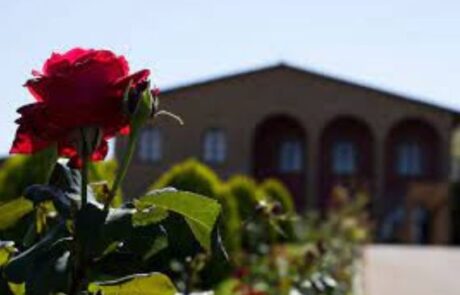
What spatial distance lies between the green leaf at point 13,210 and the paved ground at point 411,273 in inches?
312

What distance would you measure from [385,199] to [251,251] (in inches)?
951

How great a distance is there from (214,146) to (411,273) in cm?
1839

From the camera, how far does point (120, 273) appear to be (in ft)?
3.52

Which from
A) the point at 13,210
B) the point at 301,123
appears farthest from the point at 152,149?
the point at 13,210

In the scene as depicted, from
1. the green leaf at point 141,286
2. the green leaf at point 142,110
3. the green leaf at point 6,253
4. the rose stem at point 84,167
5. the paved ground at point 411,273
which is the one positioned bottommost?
the paved ground at point 411,273

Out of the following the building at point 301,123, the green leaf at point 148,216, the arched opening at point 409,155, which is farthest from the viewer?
the arched opening at point 409,155

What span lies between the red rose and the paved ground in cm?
811

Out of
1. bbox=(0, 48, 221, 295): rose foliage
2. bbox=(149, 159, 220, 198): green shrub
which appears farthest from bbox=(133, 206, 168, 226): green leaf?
bbox=(149, 159, 220, 198): green shrub

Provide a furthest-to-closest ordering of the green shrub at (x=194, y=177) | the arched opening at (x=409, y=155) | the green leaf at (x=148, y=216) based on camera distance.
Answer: the arched opening at (x=409, y=155)
the green shrub at (x=194, y=177)
the green leaf at (x=148, y=216)

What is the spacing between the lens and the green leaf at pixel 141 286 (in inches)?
40.4

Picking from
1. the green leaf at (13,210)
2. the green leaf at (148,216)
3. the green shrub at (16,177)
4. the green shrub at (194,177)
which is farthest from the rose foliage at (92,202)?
the green shrub at (194,177)

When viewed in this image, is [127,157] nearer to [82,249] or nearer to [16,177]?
[82,249]

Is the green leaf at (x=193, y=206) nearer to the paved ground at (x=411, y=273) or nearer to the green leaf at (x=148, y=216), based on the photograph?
the green leaf at (x=148, y=216)

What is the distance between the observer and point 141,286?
Result: 1.05 metres
